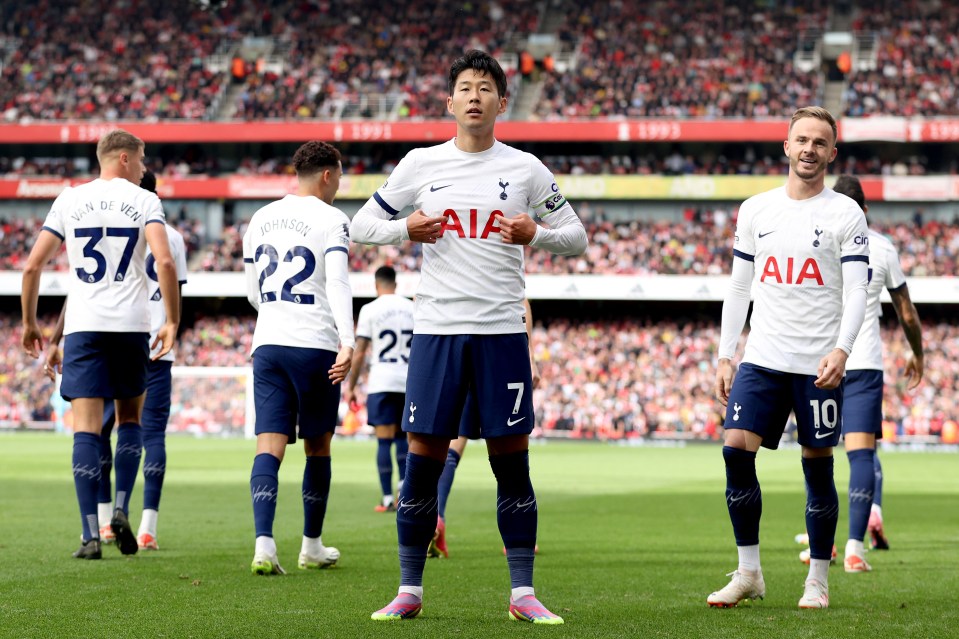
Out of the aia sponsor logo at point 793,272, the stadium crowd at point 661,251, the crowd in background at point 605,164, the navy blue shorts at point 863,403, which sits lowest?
the navy blue shorts at point 863,403

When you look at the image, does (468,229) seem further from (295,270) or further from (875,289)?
(875,289)

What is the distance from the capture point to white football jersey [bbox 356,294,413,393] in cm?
1203

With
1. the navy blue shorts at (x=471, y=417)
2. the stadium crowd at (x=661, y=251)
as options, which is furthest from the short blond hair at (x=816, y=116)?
the stadium crowd at (x=661, y=251)

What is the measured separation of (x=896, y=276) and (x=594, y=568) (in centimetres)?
258

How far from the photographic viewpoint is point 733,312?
6.32 metres

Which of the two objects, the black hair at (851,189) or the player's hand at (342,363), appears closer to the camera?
the player's hand at (342,363)

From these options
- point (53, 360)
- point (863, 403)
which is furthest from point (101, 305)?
point (863, 403)

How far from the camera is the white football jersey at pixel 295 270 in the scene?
714cm

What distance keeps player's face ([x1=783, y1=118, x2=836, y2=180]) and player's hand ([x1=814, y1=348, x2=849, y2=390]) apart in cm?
94

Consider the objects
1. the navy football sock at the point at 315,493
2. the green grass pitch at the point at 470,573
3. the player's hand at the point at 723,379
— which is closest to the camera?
the green grass pitch at the point at 470,573

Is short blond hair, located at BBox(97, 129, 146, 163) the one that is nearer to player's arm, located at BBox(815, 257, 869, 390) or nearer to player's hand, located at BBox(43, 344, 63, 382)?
player's hand, located at BBox(43, 344, 63, 382)

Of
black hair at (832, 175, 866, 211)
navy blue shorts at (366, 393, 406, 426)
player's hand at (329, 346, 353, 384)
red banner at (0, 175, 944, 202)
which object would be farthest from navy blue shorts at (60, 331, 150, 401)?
red banner at (0, 175, 944, 202)

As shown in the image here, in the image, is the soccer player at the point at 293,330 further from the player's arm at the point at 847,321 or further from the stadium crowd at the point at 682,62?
the stadium crowd at the point at 682,62

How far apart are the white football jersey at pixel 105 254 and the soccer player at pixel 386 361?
448cm
